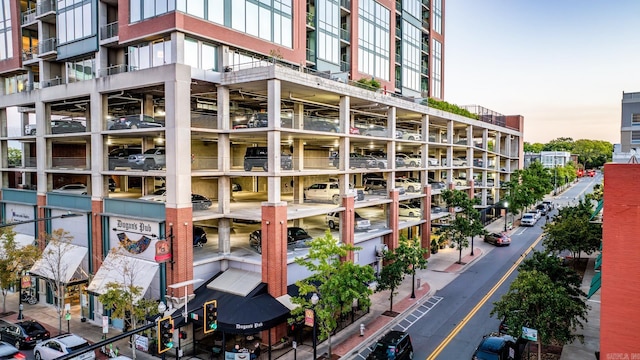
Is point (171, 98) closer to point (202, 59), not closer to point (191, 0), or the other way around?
point (202, 59)

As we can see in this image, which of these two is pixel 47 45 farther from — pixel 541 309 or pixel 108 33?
pixel 541 309

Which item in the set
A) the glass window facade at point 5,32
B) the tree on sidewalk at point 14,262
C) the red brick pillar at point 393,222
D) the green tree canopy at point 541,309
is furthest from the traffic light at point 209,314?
the glass window facade at point 5,32

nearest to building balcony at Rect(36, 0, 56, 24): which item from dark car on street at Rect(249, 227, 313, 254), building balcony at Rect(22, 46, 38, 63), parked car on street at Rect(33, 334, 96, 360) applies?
building balcony at Rect(22, 46, 38, 63)

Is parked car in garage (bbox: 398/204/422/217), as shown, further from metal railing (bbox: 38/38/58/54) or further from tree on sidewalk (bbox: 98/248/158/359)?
metal railing (bbox: 38/38/58/54)

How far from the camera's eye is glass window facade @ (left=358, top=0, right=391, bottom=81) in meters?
45.8

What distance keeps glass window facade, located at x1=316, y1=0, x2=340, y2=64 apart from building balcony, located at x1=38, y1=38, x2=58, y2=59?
2372cm

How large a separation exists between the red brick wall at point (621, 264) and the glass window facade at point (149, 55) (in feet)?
85.2

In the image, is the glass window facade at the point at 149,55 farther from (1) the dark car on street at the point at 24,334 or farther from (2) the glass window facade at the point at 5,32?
(2) the glass window facade at the point at 5,32

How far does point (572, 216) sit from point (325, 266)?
103ft

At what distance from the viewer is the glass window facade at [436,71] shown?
65250 mm

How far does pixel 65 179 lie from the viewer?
40.5 meters

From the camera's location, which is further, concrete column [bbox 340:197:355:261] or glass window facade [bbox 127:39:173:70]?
concrete column [bbox 340:197:355:261]

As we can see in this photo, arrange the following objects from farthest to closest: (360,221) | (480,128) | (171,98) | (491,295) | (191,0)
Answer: (480,128) < (360,221) < (491,295) < (191,0) < (171,98)

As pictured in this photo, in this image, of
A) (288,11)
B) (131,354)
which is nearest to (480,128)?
(288,11)
